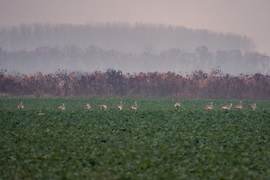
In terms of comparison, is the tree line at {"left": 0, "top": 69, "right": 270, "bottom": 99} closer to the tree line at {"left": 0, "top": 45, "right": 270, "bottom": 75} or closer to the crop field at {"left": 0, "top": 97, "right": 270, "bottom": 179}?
the crop field at {"left": 0, "top": 97, "right": 270, "bottom": 179}

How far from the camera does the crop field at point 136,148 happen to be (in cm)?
990

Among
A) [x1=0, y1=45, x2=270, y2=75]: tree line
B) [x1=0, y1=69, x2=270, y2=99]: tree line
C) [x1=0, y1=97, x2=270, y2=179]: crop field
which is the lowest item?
[x1=0, y1=97, x2=270, y2=179]: crop field

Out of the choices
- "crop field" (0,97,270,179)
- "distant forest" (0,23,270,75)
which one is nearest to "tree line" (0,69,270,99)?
"crop field" (0,97,270,179)

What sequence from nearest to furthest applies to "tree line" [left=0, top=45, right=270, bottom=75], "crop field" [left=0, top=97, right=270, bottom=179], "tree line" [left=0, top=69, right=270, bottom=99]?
"crop field" [left=0, top=97, right=270, bottom=179]
"tree line" [left=0, top=69, right=270, bottom=99]
"tree line" [left=0, top=45, right=270, bottom=75]

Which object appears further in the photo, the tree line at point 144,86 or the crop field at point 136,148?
the tree line at point 144,86

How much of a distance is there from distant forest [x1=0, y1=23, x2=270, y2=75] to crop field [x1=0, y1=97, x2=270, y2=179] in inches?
3944

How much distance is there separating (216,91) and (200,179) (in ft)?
123

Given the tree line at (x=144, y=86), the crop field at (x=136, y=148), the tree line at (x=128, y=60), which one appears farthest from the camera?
the tree line at (x=128, y=60)

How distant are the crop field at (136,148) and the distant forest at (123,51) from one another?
10018cm

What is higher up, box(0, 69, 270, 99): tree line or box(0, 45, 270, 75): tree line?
box(0, 45, 270, 75): tree line

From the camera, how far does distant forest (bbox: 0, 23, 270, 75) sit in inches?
4892

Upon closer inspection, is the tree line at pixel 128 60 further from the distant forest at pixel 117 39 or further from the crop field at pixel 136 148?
the crop field at pixel 136 148

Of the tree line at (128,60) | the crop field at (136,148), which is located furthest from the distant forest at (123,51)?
the crop field at (136,148)

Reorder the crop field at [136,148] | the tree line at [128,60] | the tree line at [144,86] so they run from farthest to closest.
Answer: the tree line at [128,60] < the tree line at [144,86] < the crop field at [136,148]
